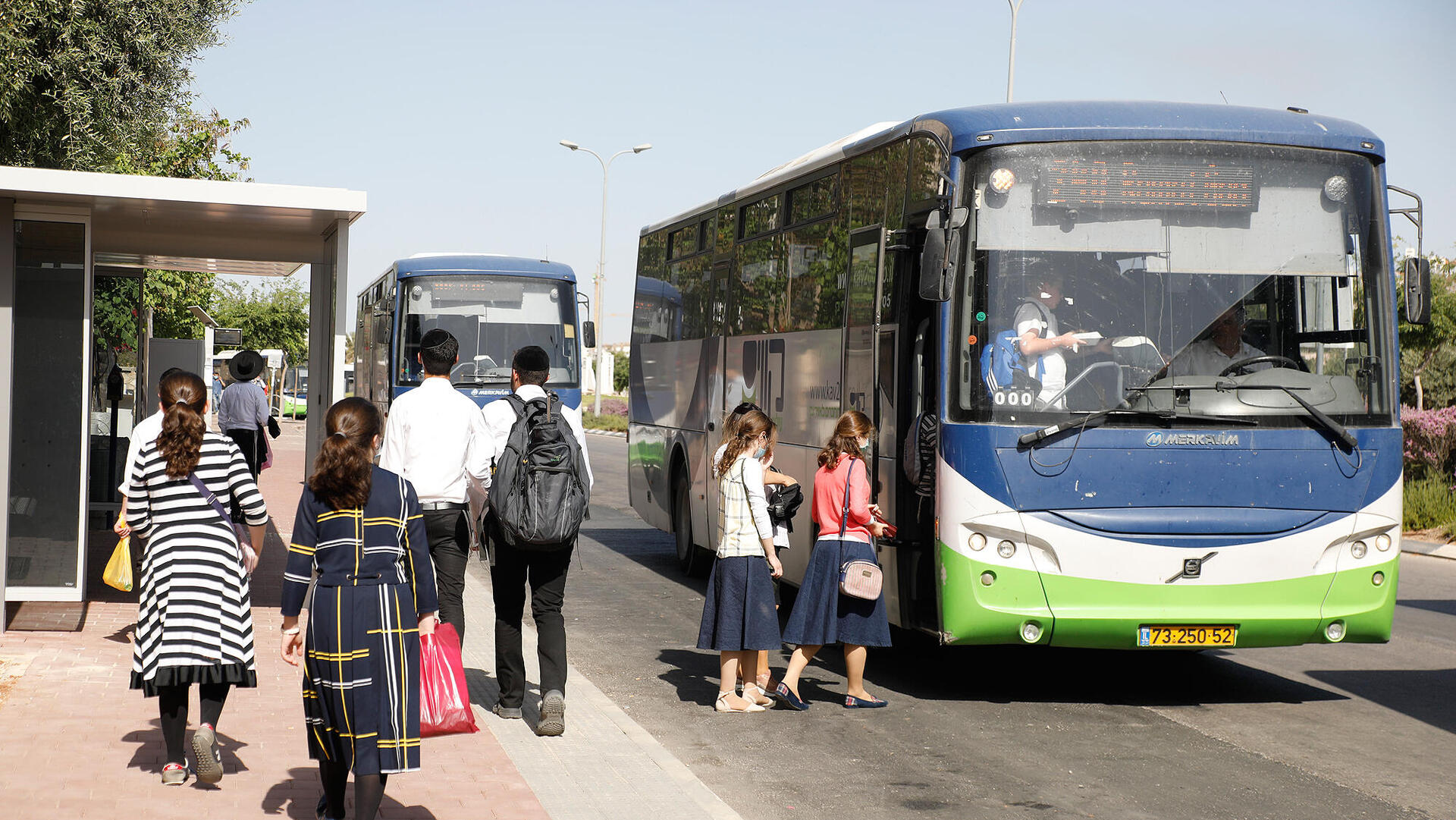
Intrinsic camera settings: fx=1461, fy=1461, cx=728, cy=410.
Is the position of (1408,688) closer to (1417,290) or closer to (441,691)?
(1417,290)

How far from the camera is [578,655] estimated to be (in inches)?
401

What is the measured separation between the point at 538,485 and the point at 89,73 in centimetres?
1289

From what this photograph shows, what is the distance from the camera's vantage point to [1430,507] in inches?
785

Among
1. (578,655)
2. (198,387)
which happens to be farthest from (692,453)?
(198,387)

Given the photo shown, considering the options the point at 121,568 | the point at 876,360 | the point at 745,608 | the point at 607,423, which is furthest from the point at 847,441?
the point at 607,423

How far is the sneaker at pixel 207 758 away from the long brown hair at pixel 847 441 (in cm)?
370

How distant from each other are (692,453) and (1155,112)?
22.1 feet

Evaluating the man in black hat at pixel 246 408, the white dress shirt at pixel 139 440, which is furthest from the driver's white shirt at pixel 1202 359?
the man in black hat at pixel 246 408

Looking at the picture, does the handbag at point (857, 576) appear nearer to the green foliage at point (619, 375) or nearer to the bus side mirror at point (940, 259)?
the bus side mirror at point (940, 259)

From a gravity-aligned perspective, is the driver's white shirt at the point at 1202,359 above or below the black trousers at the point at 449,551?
above

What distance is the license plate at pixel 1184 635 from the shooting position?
819 centimetres

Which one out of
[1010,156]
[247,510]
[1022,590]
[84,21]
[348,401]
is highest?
[84,21]

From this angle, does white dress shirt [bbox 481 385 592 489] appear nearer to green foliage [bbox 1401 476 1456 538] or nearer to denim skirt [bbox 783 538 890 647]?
denim skirt [bbox 783 538 890 647]

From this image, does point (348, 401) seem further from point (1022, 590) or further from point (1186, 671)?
point (1186, 671)
